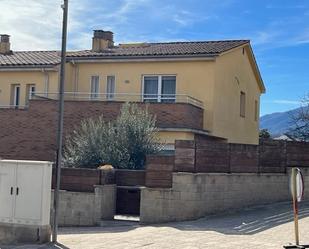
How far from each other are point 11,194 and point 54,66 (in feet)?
49.6

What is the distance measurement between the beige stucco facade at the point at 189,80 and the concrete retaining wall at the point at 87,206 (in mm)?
6445

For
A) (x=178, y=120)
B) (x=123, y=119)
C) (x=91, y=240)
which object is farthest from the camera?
(x=178, y=120)

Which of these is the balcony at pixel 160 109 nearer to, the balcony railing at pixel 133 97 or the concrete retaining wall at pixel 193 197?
the balcony railing at pixel 133 97

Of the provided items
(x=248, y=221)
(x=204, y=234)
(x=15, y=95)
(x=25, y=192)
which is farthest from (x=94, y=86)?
(x=204, y=234)

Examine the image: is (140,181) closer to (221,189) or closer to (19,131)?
(221,189)

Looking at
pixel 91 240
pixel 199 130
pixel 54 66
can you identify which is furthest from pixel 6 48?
pixel 91 240

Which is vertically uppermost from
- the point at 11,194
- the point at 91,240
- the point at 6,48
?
the point at 6,48

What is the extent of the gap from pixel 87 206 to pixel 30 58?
1558cm

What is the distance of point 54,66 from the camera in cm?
2745

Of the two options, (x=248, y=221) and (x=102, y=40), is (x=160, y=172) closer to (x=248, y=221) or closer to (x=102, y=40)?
(x=248, y=221)

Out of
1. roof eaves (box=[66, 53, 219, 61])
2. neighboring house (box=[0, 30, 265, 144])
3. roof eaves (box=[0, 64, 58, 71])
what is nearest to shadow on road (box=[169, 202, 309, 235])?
neighboring house (box=[0, 30, 265, 144])

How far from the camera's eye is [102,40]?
3053 centimetres

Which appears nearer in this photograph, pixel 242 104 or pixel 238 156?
pixel 238 156

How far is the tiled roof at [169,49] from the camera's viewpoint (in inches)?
1014
